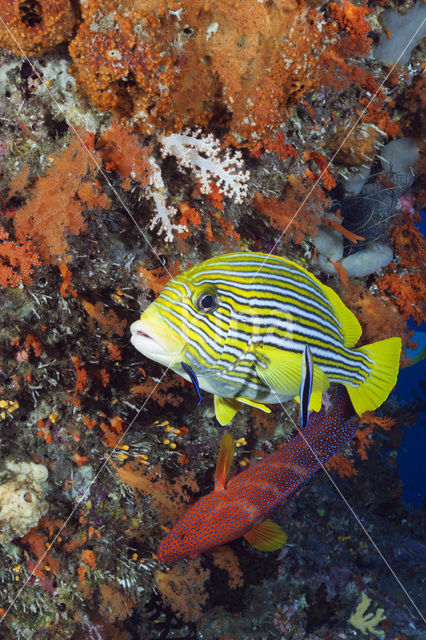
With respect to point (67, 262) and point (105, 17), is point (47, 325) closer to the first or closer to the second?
point (67, 262)

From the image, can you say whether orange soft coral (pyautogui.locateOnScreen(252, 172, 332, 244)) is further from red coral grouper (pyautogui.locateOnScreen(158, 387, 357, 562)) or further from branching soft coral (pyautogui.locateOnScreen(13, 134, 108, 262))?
red coral grouper (pyautogui.locateOnScreen(158, 387, 357, 562))

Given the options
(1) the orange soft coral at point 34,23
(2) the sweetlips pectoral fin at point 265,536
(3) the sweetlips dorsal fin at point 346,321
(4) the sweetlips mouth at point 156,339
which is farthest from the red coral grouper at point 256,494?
(1) the orange soft coral at point 34,23

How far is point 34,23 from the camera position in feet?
7.68

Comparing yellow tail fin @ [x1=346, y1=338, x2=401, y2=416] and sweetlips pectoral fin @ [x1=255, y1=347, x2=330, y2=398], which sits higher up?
sweetlips pectoral fin @ [x1=255, y1=347, x2=330, y2=398]

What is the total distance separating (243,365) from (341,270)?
1.92 m

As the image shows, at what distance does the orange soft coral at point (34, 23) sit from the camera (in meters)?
2.23

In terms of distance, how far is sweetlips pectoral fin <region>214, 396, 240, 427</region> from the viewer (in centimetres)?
160

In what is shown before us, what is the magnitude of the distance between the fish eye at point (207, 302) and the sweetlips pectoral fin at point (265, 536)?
1.69m

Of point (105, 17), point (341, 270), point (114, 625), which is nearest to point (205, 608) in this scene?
point (114, 625)

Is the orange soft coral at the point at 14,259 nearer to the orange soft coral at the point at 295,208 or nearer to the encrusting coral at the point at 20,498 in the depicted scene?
the encrusting coral at the point at 20,498

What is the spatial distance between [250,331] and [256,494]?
4.81 feet

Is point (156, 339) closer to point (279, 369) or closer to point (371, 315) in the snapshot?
point (279, 369)

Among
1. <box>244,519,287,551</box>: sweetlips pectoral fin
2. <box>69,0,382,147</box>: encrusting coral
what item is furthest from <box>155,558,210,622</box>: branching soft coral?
<box>69,0,382,147</box>: encrusting coral

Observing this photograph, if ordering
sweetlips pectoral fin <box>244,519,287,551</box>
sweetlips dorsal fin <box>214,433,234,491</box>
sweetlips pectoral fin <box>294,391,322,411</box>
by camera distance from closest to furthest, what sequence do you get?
1. sweetlips pectoral fin <box>294,391,322,411</box>
2. sweetlips dorsal fin <box>214,433,234,491</box>
3. sweetlips pectoral fin <box>244,519,287,551</box>
